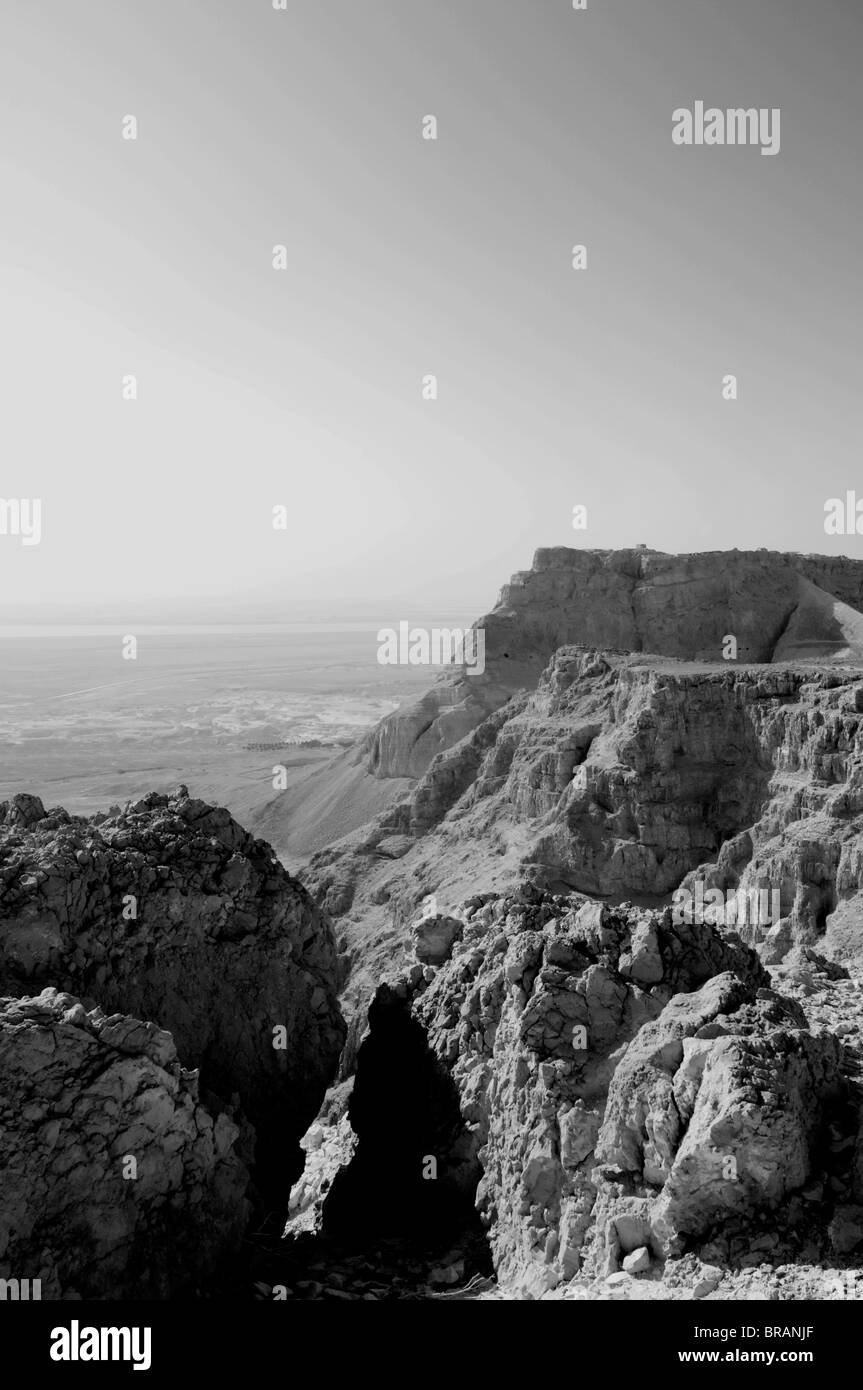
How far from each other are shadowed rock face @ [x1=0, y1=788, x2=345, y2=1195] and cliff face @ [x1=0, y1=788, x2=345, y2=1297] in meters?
0.03

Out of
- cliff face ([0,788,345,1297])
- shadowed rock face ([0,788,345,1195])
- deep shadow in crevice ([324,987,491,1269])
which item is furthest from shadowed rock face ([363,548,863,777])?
deep shadow in crevice ([324,987,491,1269])

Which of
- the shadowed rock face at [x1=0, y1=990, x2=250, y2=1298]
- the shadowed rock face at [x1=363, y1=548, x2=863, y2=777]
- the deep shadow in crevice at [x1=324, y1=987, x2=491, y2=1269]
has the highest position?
the shadowed rock face at [x1=363, y1=548, x2=863, y2=777]

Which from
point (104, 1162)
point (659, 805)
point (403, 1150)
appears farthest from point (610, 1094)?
point (659, 805)

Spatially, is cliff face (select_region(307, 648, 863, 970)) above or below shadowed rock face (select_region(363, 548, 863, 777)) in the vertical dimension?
below

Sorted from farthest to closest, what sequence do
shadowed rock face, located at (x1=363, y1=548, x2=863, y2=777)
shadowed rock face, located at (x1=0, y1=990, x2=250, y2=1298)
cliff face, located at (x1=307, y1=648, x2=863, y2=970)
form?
1. shadowed rock face, located at (x1=363, y1=548, x2=863, y2=777)
2. cliff face, located at (x1=307, y1=648, x2=863, y2=970)
3. shadowed rock face, located at (x1=0, y1=990, x2=250, y2=1298)

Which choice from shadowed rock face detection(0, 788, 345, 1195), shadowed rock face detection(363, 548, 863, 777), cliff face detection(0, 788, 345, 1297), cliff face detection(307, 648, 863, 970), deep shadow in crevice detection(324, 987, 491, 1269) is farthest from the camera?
shadowed rock face detection(363, 548, 863, 777)

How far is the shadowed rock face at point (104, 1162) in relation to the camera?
11.4 metres

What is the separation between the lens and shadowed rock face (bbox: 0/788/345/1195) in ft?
50.9

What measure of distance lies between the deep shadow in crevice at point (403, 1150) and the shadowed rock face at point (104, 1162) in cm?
276

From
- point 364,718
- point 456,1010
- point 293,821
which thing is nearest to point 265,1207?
point 456,1010

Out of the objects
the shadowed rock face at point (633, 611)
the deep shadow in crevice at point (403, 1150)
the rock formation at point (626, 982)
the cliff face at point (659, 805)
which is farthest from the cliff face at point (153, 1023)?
the shadowed rock face at point (633, 611)

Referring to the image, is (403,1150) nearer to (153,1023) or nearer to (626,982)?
(153,1023)

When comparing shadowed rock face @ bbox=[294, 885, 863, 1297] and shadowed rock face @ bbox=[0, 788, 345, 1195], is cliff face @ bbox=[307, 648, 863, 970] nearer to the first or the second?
shadowed rock face @ bbox=[294, 885, 863, 1297]

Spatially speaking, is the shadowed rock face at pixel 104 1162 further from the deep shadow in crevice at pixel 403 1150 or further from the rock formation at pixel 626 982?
the rock formation at pixel 626 982
